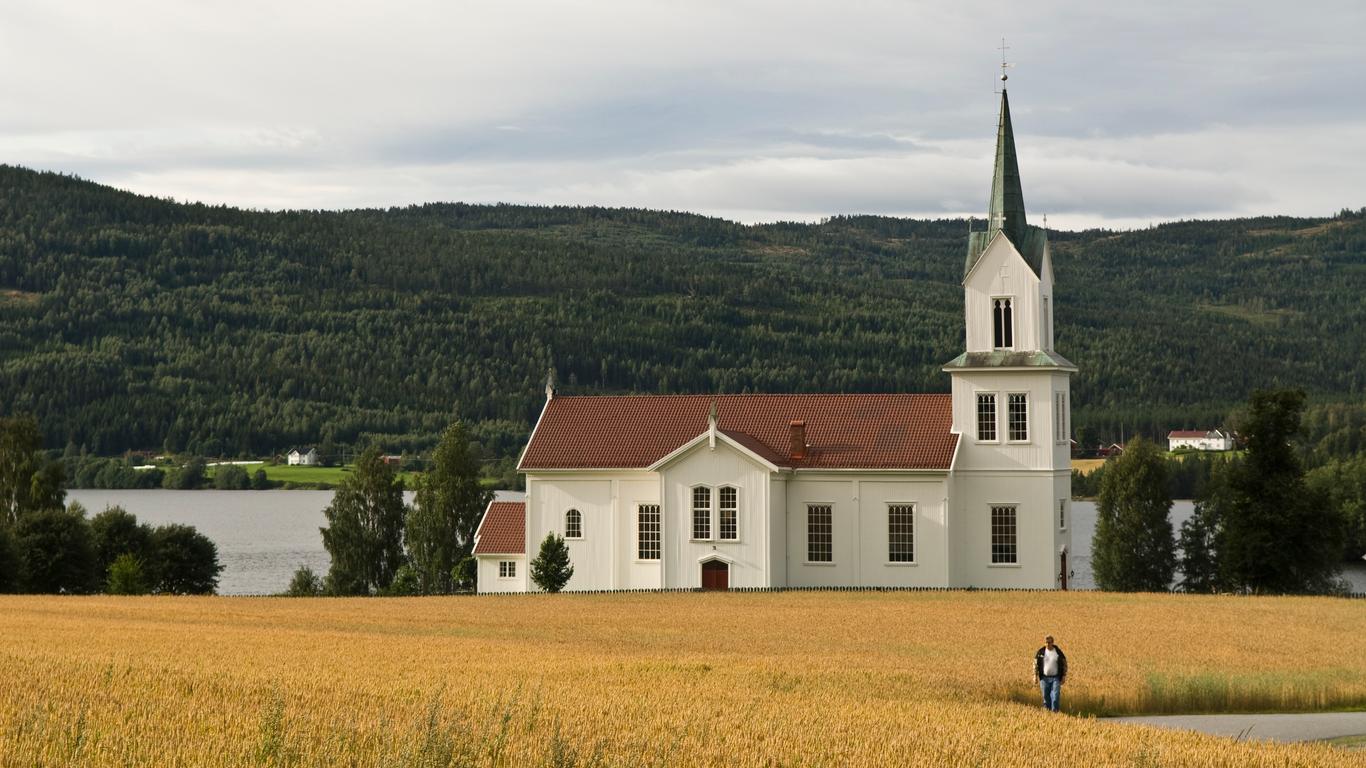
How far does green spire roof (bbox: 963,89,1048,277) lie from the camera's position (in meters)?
59.3

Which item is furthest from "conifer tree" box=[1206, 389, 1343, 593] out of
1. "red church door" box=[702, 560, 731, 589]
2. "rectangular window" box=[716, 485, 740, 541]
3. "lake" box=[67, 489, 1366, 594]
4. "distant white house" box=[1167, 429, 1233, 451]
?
"distant white house" box=[1167, 429, 1233, 451]

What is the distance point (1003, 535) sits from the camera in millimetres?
57156

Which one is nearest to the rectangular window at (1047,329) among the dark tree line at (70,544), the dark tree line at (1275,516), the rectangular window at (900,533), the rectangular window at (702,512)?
the rectangular window at (900,533)

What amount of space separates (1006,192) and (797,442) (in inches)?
467

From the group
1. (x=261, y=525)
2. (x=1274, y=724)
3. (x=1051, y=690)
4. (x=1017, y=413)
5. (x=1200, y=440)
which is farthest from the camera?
(x=1200, y=440)

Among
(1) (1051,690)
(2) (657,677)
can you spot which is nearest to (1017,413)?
(1) (1051,690)

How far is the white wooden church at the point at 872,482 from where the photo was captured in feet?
186

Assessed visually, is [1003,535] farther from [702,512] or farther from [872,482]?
[702,512]

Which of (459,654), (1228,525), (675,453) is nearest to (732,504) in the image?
(675,453)

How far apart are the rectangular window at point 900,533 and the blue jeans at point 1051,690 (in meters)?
30.3

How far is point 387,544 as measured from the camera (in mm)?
83375

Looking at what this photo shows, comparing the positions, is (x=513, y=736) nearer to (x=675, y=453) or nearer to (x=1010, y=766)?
(x=1010, y=766)

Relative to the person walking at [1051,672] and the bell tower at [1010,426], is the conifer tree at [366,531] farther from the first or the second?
the person walking at [1051,672]

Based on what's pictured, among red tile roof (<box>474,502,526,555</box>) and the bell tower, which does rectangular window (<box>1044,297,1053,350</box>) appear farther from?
red tile roof (<box>474,502,526,555</box>)
